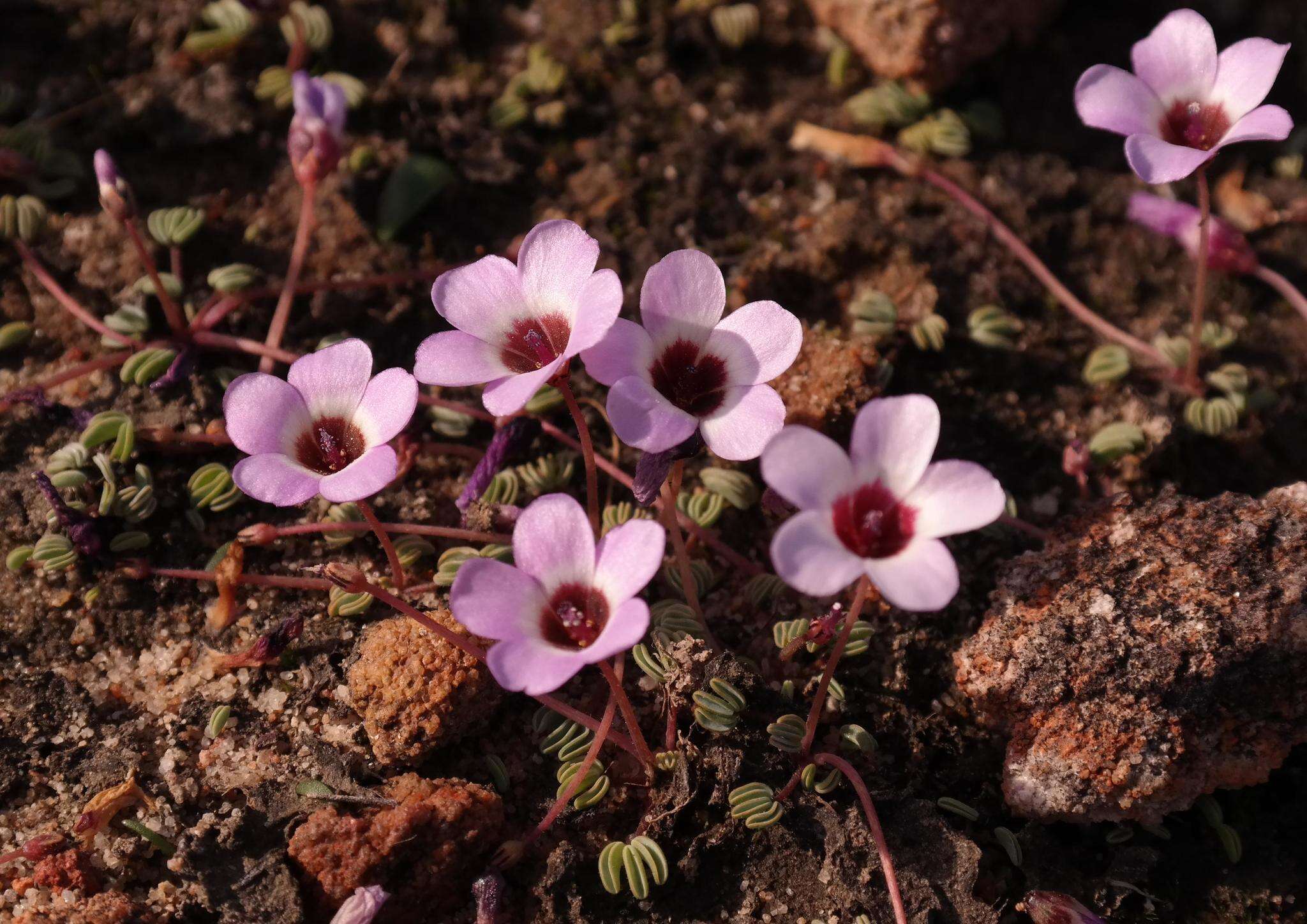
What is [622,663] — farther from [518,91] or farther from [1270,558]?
[518,91]

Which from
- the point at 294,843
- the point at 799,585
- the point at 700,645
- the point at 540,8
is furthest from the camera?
the point at 540,8

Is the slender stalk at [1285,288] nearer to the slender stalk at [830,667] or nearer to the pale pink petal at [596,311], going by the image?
the slender stalk at [830,667]

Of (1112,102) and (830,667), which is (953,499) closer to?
(830,667)

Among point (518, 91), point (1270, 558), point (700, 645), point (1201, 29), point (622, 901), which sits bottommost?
point (622, 901)

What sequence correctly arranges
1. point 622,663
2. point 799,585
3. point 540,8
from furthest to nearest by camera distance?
1. point 540,8
2. point 622,663
3. point 799,585

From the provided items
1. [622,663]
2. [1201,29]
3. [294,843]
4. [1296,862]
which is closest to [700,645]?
[622,663]

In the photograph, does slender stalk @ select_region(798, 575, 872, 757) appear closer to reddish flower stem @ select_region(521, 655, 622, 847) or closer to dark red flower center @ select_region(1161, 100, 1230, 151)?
reddish flower stem @ select_region(521, 655, 622, 847)
